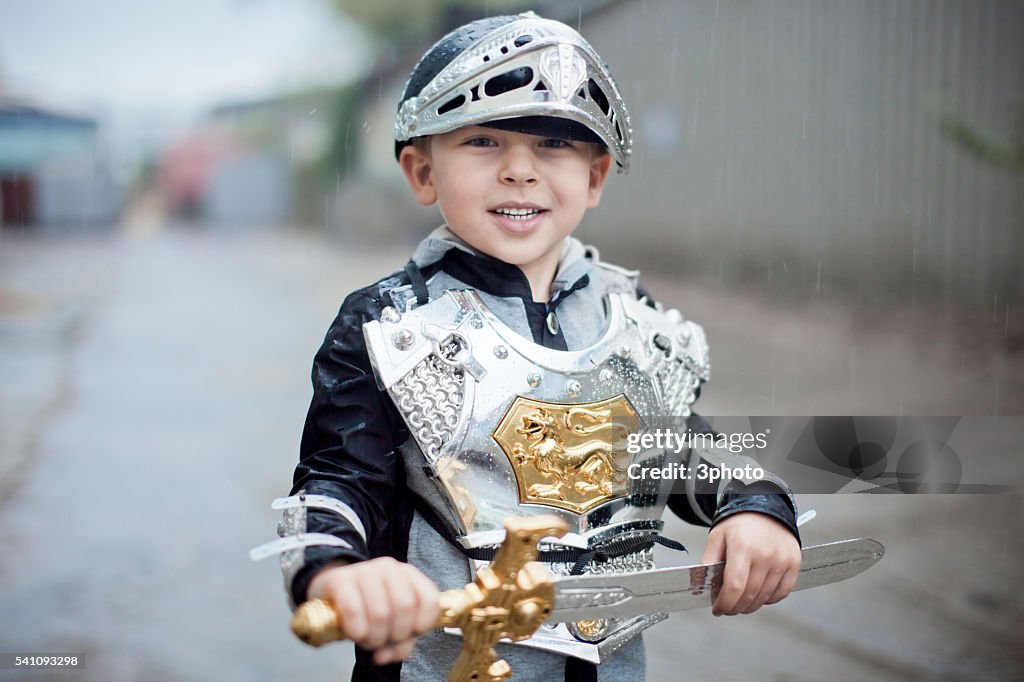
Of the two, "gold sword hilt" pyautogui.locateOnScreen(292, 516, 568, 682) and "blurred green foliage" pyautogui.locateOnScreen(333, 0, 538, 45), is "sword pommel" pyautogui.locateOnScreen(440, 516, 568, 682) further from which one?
"blurred green foliage" pyautogui.locateOnScreen(333, 0, 538, 45)

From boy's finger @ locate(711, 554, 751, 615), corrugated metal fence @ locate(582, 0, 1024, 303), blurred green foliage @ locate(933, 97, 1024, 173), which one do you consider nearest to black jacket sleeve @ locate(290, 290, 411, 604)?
boy's finger @ locate(711, 554, 751, 615)

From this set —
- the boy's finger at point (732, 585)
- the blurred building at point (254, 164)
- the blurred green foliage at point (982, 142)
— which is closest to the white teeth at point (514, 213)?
the boy's finger at point (732, 585)

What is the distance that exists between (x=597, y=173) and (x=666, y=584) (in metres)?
0.48

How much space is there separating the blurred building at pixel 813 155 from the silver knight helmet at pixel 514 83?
5.56ft

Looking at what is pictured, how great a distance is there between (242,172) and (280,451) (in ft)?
3.10

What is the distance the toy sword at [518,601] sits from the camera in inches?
30.3

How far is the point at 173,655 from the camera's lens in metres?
2.30

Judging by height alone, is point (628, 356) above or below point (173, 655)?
above

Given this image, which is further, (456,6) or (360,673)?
(456,6)

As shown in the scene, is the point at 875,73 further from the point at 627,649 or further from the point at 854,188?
the point at 627,649

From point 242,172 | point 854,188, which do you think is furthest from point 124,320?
point 854,188

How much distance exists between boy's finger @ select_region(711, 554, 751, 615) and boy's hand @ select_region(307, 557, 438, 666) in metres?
0.31

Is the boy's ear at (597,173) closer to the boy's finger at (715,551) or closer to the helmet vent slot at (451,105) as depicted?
the helmet vent slot at (451,105)

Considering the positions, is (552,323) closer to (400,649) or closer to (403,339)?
(403,339)
